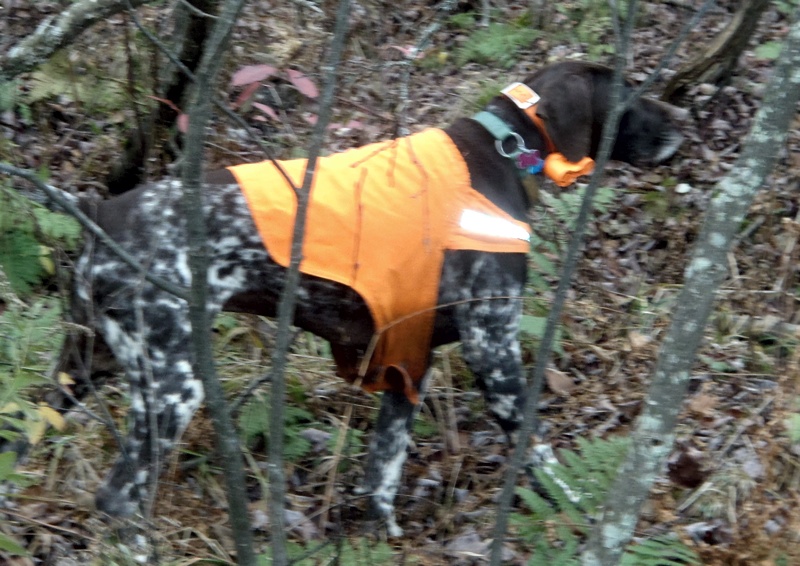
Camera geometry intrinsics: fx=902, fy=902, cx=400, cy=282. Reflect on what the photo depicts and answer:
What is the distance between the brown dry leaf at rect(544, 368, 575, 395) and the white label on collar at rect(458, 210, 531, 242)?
1470mm

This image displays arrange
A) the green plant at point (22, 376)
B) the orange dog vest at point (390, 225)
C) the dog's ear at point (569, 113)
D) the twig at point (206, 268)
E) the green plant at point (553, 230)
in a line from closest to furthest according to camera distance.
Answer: the twig at point (206, 268)
the green plant at point (22, 376)
the orange dog vest at point (390, 225)
the dog's ear at point (569, 113)
the green plant at point (553, 230)

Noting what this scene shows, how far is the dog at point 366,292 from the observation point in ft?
12.8

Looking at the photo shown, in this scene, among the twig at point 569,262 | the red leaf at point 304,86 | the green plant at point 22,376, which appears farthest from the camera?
the red leaf at point 304,86

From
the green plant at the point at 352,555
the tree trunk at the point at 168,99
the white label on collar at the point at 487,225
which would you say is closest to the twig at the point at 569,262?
the green plant at the point at 352,555

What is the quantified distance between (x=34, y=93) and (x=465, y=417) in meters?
4.06

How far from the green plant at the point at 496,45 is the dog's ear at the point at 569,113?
432 cm

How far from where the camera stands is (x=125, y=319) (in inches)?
154

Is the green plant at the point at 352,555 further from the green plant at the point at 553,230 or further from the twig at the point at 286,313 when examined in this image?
the green plant at the point at 553,230

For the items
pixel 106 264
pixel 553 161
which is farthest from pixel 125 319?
pixel 553 161

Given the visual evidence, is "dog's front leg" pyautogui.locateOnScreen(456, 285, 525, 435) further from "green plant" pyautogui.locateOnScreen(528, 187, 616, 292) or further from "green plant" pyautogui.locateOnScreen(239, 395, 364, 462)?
"green plant" pyautogui.locateOnScreen(528, 187, 616, 292)

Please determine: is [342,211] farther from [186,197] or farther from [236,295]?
[186,197]

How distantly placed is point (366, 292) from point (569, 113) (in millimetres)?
1333

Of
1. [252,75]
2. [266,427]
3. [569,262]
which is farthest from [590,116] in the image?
[266,427]

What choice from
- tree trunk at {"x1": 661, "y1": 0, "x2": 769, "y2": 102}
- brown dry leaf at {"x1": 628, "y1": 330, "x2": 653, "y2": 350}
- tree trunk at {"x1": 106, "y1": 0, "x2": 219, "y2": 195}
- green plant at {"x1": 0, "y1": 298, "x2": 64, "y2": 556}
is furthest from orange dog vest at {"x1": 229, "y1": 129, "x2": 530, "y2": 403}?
tree trunk at {"x1": 661, "y1": 0, "x2": 769, "y2": 102}
